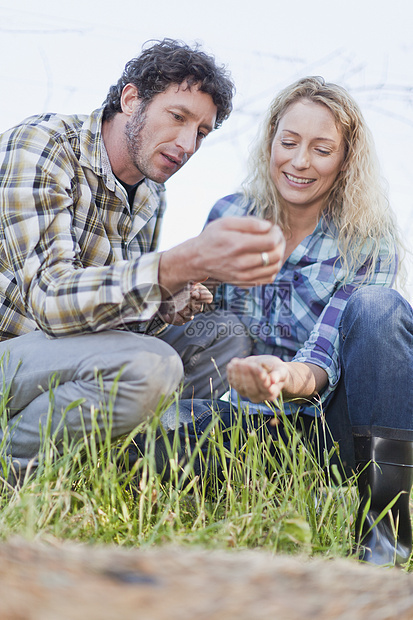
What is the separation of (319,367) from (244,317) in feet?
1.69

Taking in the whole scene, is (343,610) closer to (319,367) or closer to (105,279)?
(105,279)

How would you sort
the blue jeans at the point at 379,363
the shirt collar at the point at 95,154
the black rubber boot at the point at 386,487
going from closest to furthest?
the black rubber boot at the point at 386,487 → the blue jeans at the point at 379,363 → the shirt collar at the point at 95,154

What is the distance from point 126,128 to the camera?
226cm

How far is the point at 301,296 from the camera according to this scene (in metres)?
2.27

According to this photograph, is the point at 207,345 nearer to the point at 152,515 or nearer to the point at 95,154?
the point at 95,154

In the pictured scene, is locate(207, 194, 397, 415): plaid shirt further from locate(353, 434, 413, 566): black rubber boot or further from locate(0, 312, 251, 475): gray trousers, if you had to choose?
locate(0, 312, 251, 475): gray trousers

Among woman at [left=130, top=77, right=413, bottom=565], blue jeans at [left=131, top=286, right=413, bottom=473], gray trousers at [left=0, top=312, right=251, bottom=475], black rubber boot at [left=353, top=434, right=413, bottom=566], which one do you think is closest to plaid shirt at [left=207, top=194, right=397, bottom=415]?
woman at [left=130, top=77, right=413, bottom=565]

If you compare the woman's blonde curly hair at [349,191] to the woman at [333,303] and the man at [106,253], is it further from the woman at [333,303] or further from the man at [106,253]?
the man at [106,253]

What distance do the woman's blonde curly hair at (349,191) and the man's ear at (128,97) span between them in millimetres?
573

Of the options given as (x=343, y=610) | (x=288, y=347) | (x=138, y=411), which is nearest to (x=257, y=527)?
(x=138, y=411)

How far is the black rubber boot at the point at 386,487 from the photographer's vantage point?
1610mm

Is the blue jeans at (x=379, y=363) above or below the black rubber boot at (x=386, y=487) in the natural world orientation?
above

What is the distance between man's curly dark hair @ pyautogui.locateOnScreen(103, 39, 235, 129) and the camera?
90.5 inches

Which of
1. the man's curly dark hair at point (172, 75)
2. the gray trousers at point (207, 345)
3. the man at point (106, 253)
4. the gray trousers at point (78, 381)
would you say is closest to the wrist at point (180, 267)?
the man at point (106, 253)
